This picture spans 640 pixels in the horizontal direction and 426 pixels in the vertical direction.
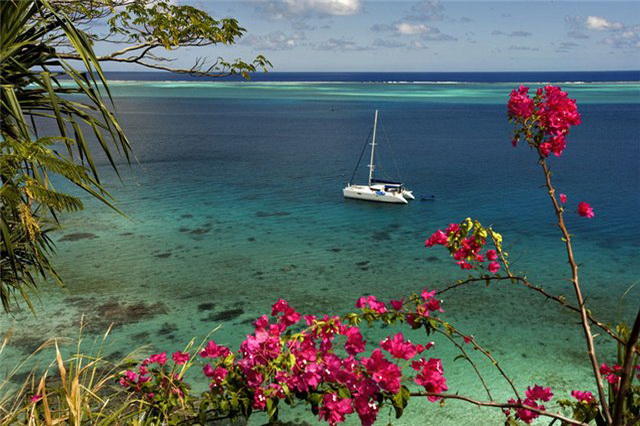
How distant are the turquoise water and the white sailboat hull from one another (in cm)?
59

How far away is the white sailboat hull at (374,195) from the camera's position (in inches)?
1021

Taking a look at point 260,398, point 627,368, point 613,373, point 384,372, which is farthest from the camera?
point 613,373

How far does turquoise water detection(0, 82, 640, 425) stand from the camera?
40.5ft

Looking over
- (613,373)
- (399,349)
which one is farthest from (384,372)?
(613,373)

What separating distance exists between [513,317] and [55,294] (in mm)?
12550

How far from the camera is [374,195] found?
26.1m

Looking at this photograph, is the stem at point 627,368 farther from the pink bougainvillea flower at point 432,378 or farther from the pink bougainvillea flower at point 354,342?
the pink bougainvillea flower at point 354,342

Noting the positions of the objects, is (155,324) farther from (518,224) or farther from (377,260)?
(518,224)

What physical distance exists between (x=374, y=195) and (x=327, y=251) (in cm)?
829

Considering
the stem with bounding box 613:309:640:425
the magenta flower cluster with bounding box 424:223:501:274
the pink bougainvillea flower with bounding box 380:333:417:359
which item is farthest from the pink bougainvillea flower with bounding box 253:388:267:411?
the stem with bounding box 613:309:640:425

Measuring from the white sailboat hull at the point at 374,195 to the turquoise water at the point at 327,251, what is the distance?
59cm

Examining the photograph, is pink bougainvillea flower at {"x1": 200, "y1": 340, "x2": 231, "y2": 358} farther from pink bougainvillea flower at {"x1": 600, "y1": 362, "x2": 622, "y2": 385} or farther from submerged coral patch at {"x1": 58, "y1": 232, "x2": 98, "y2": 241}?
submerged coral patch at {"x1": 58, "y1": 232, "x2": 98, "y2": 241}

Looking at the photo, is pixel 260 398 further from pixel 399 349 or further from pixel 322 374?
pixel 399 349

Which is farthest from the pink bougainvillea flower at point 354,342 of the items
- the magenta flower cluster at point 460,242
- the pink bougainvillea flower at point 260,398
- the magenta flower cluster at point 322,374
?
the magenta flower cluster at point 460,242
